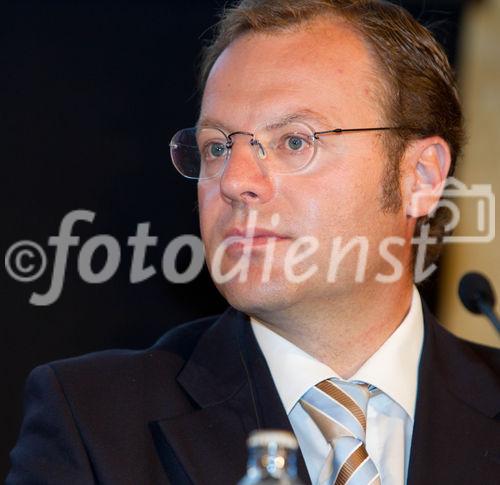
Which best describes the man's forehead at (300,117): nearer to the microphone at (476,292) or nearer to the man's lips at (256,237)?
the man's lips at (256,237)

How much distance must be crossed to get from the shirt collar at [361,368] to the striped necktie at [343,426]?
2 centimetres

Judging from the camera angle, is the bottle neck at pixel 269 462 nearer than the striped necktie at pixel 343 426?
Yes


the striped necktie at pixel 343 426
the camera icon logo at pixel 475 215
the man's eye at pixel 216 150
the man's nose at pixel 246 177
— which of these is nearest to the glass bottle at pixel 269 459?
the striped necktie at pixel 343 426

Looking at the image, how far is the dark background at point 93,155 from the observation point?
3.30 m

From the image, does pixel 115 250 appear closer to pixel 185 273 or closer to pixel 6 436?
pixel 185 273

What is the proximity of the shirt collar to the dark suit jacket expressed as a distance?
22mm

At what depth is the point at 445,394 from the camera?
2.57 metres

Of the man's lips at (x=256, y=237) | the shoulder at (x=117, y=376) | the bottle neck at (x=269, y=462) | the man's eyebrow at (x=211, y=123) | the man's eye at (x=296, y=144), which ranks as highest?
the man's eyebrow at (x=211, y=123)

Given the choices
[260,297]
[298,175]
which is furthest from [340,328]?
[298,175]

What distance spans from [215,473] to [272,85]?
0.83m

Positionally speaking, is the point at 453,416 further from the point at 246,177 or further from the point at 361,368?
the point at 246,177

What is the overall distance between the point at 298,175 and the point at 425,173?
0.44 m

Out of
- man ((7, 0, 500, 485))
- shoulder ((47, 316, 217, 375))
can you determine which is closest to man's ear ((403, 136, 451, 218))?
man ((7, 0, 500, 485))

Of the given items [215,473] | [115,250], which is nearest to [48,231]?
[115,250]
